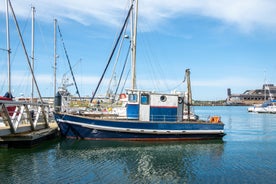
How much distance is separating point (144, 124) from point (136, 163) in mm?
6682

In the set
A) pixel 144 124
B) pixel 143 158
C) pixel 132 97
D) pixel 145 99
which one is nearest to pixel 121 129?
pixel 144 124

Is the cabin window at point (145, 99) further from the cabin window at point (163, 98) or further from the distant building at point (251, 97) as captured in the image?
the distant building at point (251, 97)

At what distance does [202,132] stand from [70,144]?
1013 centimetres

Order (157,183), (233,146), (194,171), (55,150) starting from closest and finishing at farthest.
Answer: (157,183) → (194,171) → (55,150) → (233,146)

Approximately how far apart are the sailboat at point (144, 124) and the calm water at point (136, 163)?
821mm

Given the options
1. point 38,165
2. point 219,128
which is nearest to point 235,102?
point 219,128

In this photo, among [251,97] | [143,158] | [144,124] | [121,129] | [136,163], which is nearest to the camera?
[136,163]

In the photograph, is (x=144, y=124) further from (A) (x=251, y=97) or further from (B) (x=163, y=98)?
(A) (x=251, y=97)

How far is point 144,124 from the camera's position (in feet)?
73.7

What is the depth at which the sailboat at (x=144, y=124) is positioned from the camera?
870 inches

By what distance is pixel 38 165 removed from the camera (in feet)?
48.7

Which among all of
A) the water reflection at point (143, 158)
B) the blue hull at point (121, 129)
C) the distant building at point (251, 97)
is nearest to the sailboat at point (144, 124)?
the blue hull at point (121, 129)

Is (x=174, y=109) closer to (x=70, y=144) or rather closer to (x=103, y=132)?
(x=103, y=132)

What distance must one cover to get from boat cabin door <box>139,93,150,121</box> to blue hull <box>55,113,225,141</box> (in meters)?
0.73
